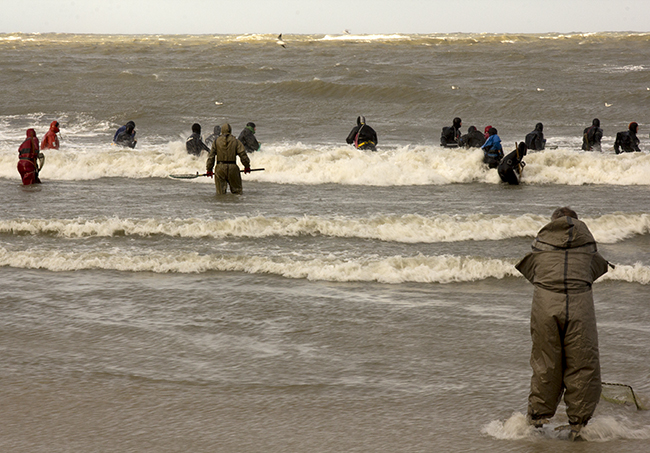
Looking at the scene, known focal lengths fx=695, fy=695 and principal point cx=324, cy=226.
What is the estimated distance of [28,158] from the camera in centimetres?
1432

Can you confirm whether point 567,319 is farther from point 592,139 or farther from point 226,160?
point 592,139

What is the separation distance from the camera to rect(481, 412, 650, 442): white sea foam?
4312 mm

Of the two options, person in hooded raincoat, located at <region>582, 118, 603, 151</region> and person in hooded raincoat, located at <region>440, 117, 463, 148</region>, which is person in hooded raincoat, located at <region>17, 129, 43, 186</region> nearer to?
person in hooded raincoat, located at <region>440, 117, 463, 148</region>

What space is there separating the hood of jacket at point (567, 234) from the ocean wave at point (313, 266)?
→ 3933 millimetres

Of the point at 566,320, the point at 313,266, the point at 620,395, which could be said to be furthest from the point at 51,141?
the point at 566,320

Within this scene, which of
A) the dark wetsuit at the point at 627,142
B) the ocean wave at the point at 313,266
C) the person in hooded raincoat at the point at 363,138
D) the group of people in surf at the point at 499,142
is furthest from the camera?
the person in hooded raincoat at the point at 363,138

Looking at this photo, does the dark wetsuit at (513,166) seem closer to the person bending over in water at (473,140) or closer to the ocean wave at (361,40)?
the person bending over in water at (473,140)

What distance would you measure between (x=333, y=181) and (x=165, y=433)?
11.3 meters

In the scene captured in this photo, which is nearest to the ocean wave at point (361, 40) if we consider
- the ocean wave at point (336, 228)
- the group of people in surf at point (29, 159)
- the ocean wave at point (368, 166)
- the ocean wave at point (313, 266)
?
the ocean wave at point (368, 166)

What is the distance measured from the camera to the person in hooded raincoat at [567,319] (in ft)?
13.5

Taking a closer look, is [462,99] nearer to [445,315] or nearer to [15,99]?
[15,99]

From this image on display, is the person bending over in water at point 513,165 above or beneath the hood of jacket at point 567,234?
beneath

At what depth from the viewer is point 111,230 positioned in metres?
10.3

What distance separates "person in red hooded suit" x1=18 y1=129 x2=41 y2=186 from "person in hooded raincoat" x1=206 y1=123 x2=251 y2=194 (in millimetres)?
3965
